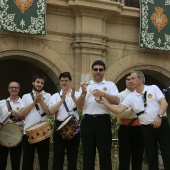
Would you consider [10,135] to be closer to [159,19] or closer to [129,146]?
[129,146]

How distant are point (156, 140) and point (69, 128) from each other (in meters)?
1.41

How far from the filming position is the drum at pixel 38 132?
5.93 metres

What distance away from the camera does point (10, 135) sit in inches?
245

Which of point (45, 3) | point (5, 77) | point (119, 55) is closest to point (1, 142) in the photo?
point (45, 3)

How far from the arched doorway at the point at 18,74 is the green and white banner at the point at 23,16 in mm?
3919

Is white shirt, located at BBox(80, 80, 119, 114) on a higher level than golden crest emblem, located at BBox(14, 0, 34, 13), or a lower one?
lower

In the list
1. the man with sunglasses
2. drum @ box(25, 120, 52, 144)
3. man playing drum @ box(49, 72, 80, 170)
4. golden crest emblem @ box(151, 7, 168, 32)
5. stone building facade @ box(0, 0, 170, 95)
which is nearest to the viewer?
the man with sunglasses

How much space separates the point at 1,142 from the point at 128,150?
7.22 feet

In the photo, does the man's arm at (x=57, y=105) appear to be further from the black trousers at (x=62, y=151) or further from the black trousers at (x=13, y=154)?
the black trousers at (x=13, y=154)

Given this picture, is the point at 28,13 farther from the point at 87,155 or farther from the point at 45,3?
the point at 87,155

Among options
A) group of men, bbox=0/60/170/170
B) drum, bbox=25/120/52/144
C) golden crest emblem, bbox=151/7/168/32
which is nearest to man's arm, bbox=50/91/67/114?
group of men, bbox=0/60/170/170

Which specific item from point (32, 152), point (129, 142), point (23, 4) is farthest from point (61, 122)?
point (23, 4)

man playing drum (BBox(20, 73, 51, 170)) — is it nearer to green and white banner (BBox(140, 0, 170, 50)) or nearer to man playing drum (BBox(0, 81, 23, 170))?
man playing drum (BBox(0, 81, 23, 170))

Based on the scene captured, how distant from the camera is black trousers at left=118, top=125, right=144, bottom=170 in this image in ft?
21.0
